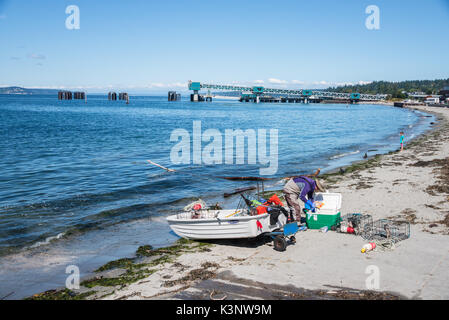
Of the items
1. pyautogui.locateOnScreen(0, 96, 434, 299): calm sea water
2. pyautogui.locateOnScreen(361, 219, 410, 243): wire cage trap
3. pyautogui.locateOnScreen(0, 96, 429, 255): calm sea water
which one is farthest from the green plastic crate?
pyautogui.locateOnScreen(0, 96, 429, 255): calm sea water

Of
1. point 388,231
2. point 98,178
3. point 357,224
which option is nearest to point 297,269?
point 388,231

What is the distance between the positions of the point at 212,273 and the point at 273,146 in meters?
31.4

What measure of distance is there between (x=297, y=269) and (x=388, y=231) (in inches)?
141

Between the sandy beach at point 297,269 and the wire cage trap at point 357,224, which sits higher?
the wire cage trap at point 357,224

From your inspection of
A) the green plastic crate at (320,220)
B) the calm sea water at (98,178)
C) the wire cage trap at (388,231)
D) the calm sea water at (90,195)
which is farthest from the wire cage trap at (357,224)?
the calm sea water at (98,178)

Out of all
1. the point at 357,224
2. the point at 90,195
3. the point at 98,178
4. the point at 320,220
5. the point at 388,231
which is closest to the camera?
the point at 388,231

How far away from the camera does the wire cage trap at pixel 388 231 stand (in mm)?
10586

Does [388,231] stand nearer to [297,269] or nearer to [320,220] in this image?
[320,220]

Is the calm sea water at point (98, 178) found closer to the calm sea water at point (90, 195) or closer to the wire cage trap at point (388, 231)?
the calm sea water at point (90, 195)

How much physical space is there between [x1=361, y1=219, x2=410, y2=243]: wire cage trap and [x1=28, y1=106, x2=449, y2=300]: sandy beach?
0.72 ft

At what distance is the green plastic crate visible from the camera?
11.8m

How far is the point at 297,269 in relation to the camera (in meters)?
9.03

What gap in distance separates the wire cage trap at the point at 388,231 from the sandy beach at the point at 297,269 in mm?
221
